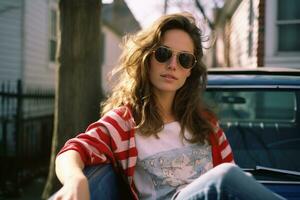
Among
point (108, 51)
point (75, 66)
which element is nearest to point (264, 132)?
point (75, 66)

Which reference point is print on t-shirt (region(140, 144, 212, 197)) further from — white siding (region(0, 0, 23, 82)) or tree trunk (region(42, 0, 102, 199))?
white siding (region(0, 0, 23, 82))

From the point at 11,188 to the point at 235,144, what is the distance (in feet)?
13.2

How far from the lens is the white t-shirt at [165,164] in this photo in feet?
6.73

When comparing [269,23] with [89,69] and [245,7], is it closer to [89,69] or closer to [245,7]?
[245,7]

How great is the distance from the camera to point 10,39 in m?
9.44

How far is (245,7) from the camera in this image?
10680mm

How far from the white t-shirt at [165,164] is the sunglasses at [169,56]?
1.11ft

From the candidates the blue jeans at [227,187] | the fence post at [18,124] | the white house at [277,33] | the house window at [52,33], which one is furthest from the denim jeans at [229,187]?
the house window at [52,33]

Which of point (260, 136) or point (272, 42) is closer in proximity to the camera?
point (260, 136)

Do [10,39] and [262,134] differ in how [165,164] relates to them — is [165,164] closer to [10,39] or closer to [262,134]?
[262,134]

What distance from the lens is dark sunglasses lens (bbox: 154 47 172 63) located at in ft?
7.15

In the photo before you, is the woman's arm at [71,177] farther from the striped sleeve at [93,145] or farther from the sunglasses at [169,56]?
the sunglasses at [169,56]

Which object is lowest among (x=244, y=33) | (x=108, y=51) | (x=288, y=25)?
(x=288, y=25)

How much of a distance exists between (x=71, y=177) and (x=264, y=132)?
1749 mm
